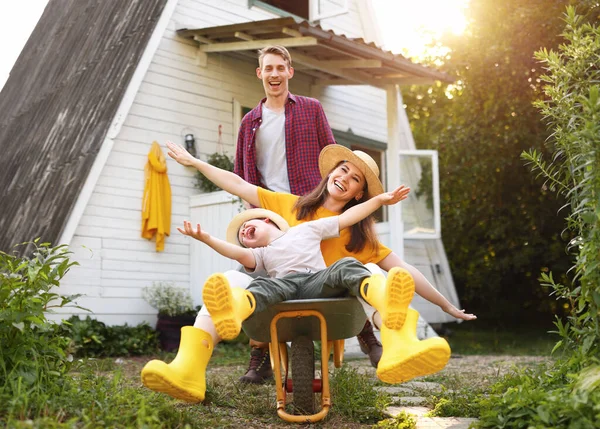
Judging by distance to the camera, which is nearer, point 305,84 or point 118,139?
point 118,139

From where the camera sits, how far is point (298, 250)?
3955mm

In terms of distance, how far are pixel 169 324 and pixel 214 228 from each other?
1195 mm

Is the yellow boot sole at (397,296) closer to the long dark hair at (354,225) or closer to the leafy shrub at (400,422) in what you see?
the leafy shrub at (400,422)

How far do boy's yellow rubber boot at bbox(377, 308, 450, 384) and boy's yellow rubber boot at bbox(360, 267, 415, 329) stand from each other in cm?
5

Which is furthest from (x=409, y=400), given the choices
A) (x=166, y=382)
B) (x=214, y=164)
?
(x=214, y=164)

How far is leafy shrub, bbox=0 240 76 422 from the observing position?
316 centimetres

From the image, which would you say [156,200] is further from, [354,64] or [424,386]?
[424,386]

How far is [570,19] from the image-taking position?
336 cm

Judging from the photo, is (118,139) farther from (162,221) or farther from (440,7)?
(440,7)

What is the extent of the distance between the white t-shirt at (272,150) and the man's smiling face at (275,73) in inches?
7.2

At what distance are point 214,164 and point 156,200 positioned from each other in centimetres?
80

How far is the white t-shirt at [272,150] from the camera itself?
523cm

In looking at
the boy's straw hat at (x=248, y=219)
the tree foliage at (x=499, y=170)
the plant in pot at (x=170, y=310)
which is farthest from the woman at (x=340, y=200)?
the tree foliage at (x=499, y=170)

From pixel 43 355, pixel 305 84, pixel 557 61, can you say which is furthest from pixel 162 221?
pixel 557 61
